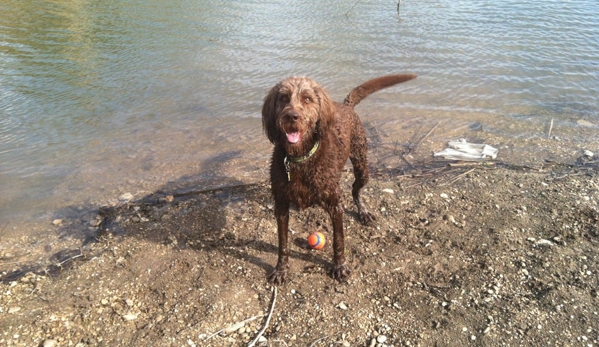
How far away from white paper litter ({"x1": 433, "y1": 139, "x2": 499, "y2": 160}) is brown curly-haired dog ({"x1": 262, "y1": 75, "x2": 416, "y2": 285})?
8.48 ft

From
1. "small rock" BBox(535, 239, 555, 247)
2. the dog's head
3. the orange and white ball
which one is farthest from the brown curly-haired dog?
"small rock" BBox(535, 239, 555, 247)

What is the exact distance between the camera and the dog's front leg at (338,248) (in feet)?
12.2

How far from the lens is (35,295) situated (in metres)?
3.61

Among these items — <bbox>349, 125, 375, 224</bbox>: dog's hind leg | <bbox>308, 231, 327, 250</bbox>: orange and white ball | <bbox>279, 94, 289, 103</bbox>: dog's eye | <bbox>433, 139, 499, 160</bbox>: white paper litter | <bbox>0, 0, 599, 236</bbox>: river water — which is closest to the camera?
<bbox>279, 94, 289, 103</bbox>: dog's eye

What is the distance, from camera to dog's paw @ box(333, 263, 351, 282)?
12.2 ft

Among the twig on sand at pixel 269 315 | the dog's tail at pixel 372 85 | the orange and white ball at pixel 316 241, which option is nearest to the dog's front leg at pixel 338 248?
the orange and white ball at pixel 316 241

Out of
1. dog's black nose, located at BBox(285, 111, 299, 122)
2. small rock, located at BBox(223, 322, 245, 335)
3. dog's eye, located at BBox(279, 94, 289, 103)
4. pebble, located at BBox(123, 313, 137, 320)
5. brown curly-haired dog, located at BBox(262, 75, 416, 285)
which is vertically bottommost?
small rock, located at BBox(223, 322, 245, 335)

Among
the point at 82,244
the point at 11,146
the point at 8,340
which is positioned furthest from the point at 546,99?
the point at 11,146

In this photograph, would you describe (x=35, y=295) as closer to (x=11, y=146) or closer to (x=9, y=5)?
(x=11, y=146)

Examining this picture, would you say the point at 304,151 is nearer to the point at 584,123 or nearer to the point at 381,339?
the point at 381,339

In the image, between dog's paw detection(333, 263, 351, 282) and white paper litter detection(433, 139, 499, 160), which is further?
white paper litter detection(433, 139, 499, 160)

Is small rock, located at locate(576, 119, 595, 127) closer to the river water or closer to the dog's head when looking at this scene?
the river water

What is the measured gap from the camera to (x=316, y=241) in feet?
13.3

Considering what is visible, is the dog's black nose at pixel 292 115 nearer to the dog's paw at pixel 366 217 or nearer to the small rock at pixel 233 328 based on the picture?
the small rock at pixel 233 328
